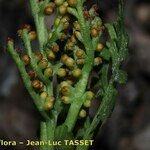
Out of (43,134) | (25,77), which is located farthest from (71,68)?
(43,134)

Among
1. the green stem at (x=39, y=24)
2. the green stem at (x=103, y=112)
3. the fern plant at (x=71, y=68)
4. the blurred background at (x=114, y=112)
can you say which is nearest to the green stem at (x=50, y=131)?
the fern plant at (x=71, y=68)

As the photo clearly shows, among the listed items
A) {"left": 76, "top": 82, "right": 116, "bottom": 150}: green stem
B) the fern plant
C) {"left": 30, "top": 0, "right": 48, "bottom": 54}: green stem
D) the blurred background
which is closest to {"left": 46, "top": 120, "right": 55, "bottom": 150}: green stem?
the fern plant

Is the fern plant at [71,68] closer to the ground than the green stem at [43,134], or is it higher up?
higher up

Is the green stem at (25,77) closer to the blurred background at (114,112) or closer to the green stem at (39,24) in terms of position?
the green stem at (39,24)

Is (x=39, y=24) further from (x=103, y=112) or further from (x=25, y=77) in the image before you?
(x=103, y=112)

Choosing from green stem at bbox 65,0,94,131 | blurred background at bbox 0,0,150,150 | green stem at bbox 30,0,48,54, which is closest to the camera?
green stem at bbox 65,0,94,131

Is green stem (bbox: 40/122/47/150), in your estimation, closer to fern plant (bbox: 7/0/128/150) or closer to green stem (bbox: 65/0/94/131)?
fern plant (bbox: 7/0/128/150)
